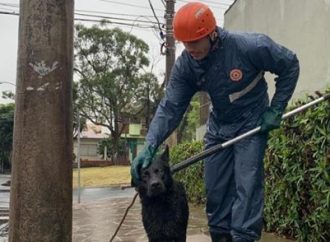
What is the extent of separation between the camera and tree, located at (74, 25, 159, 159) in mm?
44219

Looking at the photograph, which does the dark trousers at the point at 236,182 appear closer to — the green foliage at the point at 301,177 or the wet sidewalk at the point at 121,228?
the green foliage at the point at 301,177

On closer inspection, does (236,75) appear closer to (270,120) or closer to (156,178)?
(270,120)

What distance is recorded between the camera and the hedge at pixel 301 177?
5387 mm

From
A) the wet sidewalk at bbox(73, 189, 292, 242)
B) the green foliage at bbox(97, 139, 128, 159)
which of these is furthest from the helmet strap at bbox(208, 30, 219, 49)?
the green foliage at bbox(97, 139, 128, 159)

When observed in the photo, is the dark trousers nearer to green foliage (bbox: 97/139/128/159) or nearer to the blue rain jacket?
the blue rain jacket

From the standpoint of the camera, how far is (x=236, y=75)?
3.73 meters

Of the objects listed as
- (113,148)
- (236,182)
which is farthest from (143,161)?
(113,148)

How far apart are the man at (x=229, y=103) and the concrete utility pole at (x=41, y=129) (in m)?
0.58

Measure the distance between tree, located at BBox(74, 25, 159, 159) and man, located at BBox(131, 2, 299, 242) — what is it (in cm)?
4005

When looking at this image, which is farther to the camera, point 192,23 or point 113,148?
point 113,148

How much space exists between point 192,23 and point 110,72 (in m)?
41.1

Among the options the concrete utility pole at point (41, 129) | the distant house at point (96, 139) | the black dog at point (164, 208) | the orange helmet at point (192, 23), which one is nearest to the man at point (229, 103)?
the orange helmet at point (192, 23)

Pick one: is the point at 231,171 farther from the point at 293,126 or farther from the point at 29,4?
the point at 293,126

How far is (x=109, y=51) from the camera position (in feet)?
147
